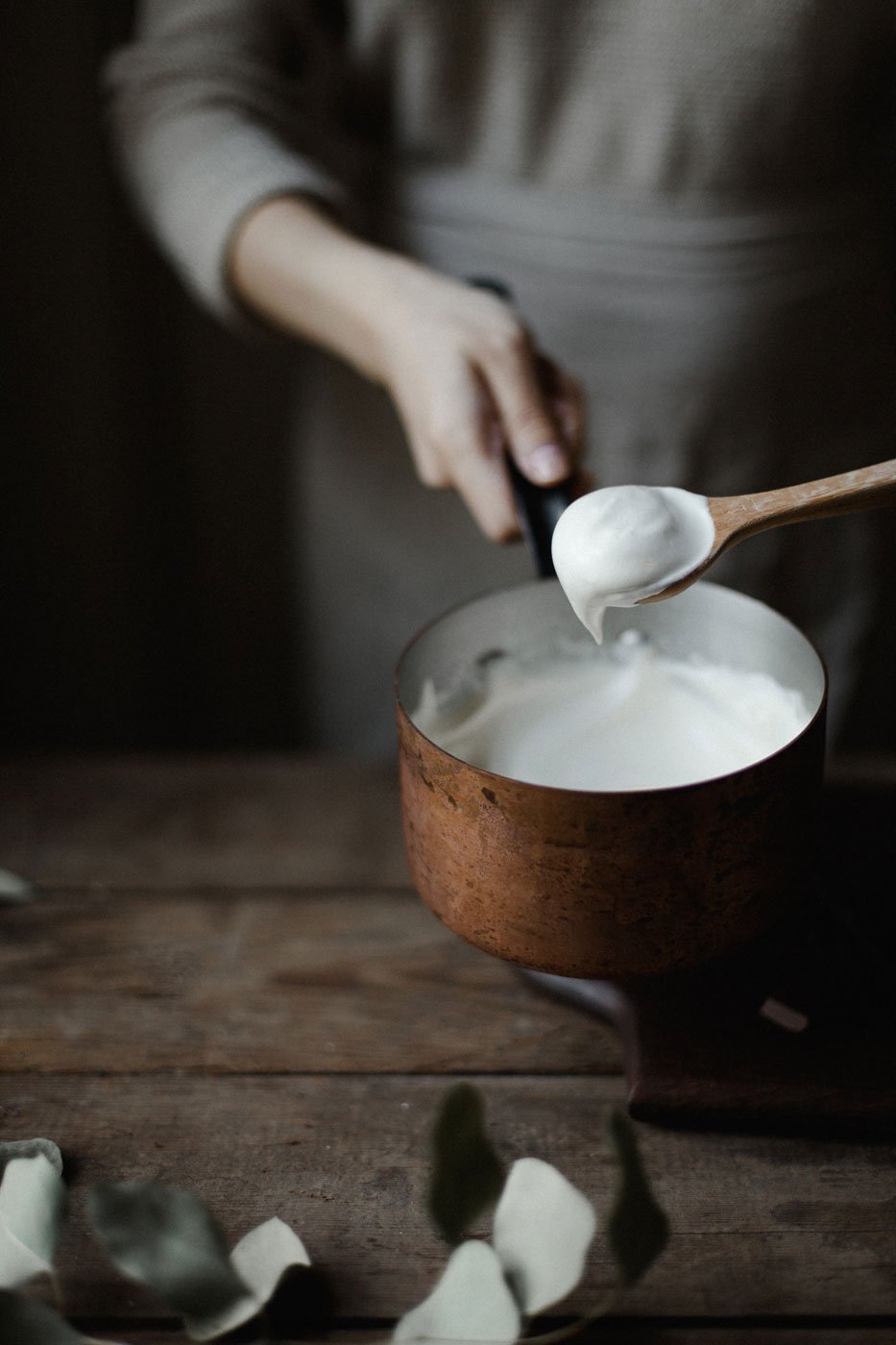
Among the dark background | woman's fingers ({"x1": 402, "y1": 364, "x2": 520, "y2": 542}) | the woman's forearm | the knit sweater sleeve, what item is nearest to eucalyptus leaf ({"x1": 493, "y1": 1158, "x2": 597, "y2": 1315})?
woman's fingers ({"x1": 402, "y1": 364, "x2": 520, "y2": 542})

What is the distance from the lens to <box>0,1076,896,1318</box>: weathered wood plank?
600 millimetres

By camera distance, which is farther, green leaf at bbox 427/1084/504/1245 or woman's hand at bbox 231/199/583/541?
woman's hand at bbox 231/199/583/541

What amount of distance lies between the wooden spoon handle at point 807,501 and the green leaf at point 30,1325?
490 mm

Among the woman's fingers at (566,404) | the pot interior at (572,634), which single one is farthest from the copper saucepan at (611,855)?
the woman's fingers at (566,404)

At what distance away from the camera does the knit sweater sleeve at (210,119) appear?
104cm

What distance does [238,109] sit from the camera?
3.55 ft

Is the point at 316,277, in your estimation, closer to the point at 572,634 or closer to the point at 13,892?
the point at 572,634

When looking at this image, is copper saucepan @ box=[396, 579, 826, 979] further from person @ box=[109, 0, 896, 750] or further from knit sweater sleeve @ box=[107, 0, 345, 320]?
knit sweater sleeve @ box=[107, 0, 345, 320]

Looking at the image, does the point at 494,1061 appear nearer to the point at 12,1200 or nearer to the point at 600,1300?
the point at 600,1300

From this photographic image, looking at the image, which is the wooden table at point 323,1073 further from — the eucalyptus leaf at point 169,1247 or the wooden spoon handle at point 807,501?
the wooden spoon handle at point 807,501

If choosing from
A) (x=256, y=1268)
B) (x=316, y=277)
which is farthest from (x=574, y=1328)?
(x=316, y=277)

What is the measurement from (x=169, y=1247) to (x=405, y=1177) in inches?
6.1

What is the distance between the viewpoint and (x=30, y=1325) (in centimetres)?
52

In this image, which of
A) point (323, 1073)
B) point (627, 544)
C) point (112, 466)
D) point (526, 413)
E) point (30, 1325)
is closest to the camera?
point (30, 1325)
